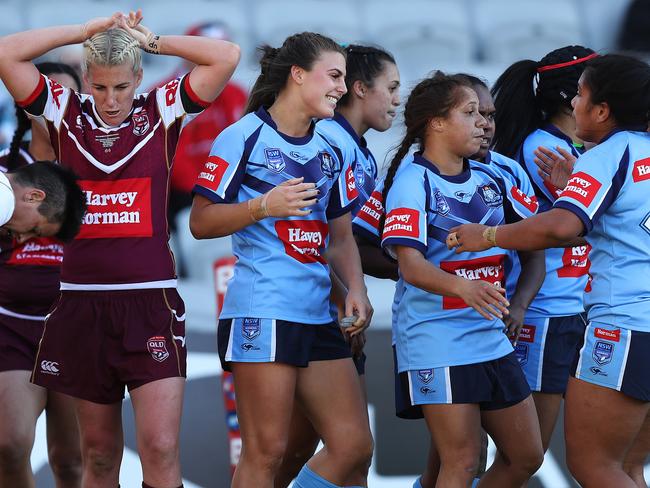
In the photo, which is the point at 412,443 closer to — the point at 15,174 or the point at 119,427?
the point at 119,427

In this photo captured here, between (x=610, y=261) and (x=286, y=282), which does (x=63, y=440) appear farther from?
(x=610, y=261)

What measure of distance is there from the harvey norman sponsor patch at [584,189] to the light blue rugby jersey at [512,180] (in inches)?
21.4

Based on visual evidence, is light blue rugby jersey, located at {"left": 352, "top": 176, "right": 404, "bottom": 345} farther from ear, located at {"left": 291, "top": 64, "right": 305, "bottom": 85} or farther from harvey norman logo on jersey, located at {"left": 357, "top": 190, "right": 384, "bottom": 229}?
ear, located at {"left": 291, "top": 64, "right": 305, "bottom": 85}

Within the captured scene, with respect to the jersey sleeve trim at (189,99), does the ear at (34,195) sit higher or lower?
lower

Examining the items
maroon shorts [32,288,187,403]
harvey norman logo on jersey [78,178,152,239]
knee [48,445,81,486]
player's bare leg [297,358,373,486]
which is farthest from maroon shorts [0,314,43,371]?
player's bare leg [297,358,373,486]

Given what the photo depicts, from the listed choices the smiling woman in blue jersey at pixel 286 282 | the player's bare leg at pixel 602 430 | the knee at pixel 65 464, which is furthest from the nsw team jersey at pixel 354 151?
the knee at pixel 65 464

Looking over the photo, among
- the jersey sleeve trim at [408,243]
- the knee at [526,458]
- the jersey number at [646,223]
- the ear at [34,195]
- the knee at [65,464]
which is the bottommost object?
the knee at [65,464]

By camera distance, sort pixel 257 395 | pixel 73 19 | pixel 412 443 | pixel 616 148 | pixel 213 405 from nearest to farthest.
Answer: pixel 616 148 → pixel 257 395 → pixel 412 443 → pixel 213 405 → pixel 73 19

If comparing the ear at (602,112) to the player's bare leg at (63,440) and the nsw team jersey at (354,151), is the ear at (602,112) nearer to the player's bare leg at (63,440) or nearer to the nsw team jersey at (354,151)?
the nsw team jersey at (354,151)

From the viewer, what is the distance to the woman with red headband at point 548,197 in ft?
12.7

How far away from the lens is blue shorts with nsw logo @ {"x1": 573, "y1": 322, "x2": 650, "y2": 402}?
3104mm

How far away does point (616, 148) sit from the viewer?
3.14 m

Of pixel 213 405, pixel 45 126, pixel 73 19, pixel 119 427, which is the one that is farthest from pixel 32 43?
pixel 73 19

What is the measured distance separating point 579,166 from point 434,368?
774mm
